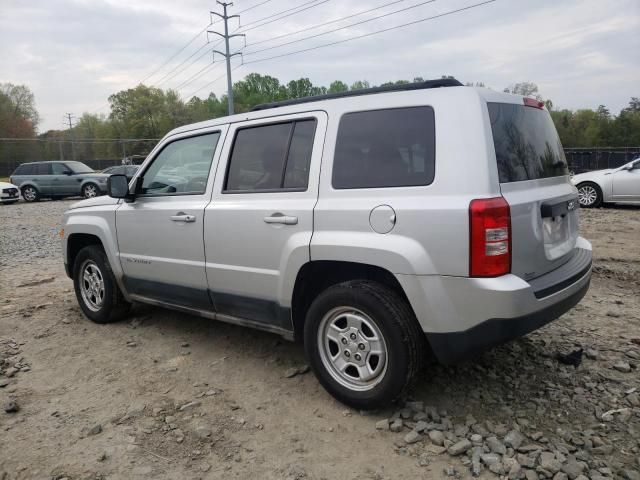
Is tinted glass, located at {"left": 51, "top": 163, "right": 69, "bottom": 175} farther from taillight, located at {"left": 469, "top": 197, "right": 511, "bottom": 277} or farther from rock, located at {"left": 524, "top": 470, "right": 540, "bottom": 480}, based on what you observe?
rock, located at {"left": 524, "top": 470, "right": 540, "bottom": 480}

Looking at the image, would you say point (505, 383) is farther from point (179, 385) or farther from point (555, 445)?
point (179, 385)

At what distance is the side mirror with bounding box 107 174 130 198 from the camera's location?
4324 millimetres

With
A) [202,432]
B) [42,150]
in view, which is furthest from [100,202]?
A: [42,150]

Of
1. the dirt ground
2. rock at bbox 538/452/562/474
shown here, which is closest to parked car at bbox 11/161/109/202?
the dirt ground

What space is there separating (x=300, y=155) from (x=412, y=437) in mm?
1888

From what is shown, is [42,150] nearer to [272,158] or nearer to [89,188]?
[89,188]

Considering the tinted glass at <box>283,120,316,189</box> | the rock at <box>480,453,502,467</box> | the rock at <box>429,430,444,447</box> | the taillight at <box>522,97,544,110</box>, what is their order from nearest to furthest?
the rock at <box>480,453,502,467</box>
the rock at <box>429,430,444,447</box>
the taillight at <box>522,97,544,110</box>
the tinted glass at <box>283,120,316,189</box>

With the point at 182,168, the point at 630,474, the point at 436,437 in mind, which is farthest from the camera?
the point at 182,168

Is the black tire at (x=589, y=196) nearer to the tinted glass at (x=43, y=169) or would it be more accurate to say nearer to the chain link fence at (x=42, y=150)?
the tinted glass at (x=43, y=169)

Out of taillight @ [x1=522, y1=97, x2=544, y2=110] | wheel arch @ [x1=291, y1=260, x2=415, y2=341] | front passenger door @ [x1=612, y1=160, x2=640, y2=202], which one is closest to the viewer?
wheel arch @ [x1=291, y1=260, x2=415, y2=341]

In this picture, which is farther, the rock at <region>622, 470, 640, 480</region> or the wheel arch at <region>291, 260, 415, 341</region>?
the wheel arch at <region>291, 260, 415, 341</region>

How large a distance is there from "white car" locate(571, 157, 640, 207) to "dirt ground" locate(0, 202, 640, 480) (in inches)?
328

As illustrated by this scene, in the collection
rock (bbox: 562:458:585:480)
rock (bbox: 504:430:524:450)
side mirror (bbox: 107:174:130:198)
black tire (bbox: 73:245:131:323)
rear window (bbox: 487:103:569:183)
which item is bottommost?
rock (bbox: 562:458:585:480)

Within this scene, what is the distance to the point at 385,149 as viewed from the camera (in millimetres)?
2982
